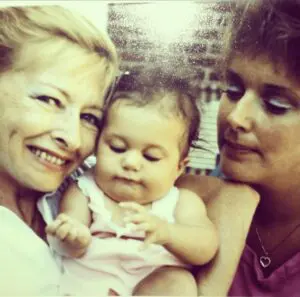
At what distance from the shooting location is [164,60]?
0.82m

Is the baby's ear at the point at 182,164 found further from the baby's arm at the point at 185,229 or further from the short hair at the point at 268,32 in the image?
the short hair at the point at 268,32

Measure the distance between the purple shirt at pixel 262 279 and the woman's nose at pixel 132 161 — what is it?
0.81 feet

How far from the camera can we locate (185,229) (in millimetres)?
758

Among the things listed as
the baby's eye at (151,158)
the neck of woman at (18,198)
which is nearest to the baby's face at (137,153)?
the baby's eye at (151,158)

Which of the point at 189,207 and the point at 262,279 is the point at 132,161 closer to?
the point at 189,207

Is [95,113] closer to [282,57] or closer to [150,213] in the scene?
[150,213]

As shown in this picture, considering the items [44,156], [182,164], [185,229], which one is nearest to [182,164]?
[182,164]

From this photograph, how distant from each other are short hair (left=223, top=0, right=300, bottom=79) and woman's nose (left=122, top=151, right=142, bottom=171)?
0.21 meters

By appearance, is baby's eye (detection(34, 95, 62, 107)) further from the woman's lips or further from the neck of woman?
the woman's lips

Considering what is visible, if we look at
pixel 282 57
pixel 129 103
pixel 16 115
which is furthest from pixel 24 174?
pixel 282 57

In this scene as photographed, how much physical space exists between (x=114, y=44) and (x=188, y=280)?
0.38 metres

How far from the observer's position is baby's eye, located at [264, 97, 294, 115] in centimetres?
79

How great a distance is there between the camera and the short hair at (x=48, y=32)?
0.79 metres

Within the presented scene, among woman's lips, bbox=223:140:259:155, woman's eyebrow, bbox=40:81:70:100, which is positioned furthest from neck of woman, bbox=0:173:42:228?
woman's lips, bbox=223:140:259:155
